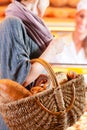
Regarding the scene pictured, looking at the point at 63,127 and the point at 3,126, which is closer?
the point at 63,127

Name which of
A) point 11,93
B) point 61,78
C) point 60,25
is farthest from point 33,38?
point 60,25

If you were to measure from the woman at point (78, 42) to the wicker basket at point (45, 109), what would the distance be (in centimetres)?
102

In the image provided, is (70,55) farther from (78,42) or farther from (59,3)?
(59,3)

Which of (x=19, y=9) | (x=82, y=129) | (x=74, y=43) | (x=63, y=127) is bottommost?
(x=82, y=129)

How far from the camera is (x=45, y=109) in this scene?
83 cm

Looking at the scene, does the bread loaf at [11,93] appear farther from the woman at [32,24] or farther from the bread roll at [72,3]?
the bread roll at [72,3]

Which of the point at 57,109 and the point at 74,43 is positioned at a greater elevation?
the point at 57,109

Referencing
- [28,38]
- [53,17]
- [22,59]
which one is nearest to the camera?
[22,59]

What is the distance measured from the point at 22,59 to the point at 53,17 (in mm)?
815

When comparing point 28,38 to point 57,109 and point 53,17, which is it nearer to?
point 57,109

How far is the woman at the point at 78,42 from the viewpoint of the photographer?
188 cm

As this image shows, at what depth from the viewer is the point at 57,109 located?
84 cm

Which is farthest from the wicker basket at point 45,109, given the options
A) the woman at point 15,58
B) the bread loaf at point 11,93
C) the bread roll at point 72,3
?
the bread roll at point 72,3

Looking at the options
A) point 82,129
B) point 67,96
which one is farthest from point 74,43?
point 67,96
